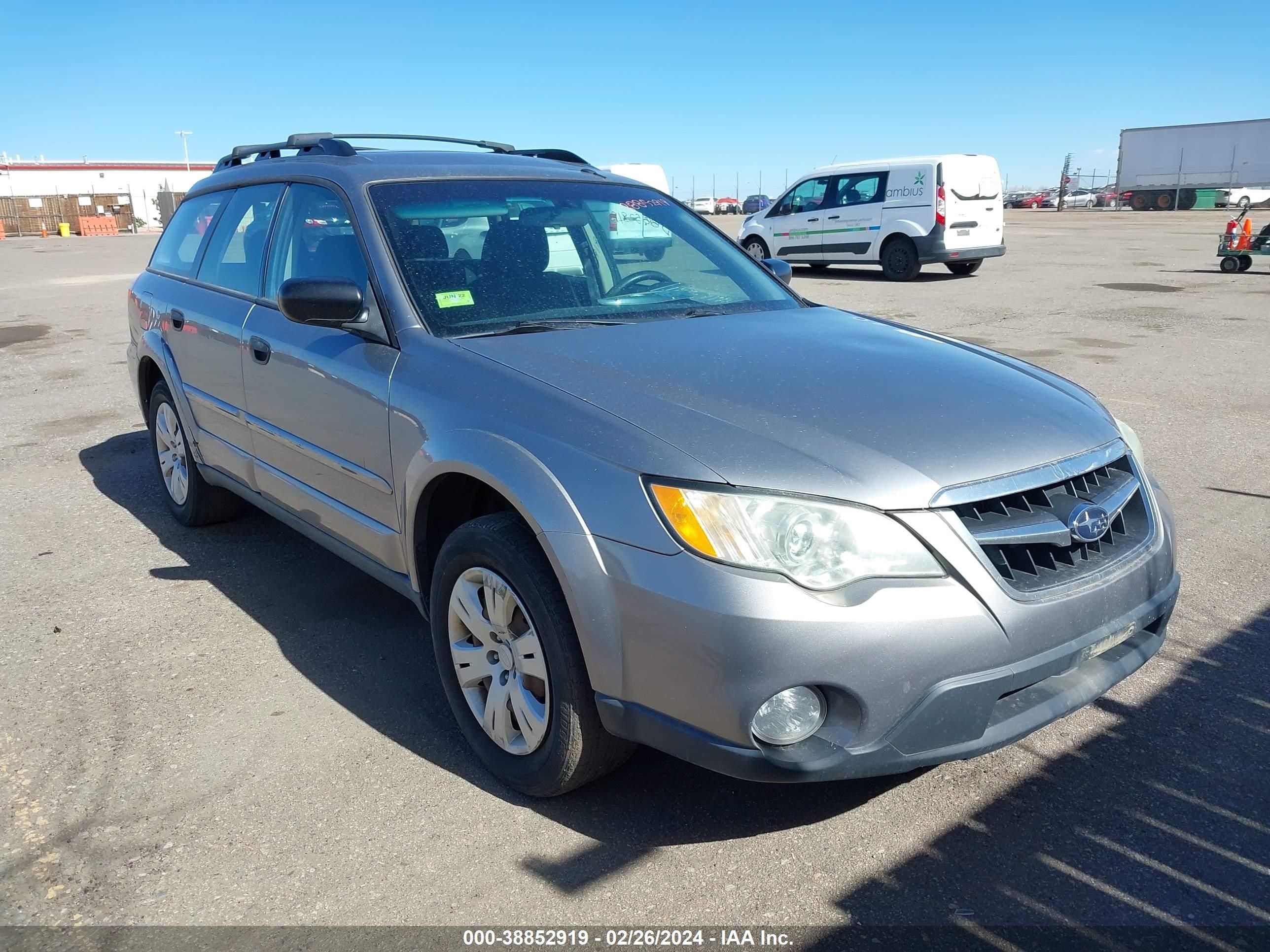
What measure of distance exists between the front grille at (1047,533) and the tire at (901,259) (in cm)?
1553

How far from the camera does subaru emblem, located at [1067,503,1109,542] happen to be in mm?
2545

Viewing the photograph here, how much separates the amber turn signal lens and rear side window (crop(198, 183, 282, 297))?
8.03 ft

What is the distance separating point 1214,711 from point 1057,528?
49.4 inches

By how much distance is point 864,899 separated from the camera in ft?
8.09

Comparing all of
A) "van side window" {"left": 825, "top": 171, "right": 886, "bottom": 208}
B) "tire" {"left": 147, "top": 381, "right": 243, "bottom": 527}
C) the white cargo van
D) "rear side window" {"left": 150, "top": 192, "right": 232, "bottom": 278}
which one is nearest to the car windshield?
"rear side window" {"left": 150, "top": 192, "right": 232, "bottom": 278}

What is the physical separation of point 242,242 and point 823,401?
2.82 meters

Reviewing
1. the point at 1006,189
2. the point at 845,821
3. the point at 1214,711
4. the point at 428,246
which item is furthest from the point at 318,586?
the point at 1006,189

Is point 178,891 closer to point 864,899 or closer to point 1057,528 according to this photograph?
point 864,899

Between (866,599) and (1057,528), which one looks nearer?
(866,599)

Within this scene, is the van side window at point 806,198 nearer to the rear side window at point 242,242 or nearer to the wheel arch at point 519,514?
the rear side window at point 242,242

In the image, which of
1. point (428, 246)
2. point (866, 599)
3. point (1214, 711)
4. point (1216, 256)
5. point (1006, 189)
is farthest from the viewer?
point (1006, 189)

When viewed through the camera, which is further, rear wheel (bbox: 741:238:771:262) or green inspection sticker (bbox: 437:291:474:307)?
rear wheel (bbox: 741:238:771:262)

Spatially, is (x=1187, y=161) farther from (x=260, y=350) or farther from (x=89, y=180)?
(x=89, y=180)

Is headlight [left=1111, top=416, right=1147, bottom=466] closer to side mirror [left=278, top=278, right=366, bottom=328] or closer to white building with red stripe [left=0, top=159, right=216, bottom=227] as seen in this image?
side mirror [left=278, top=278, right=366, bottom=328]
